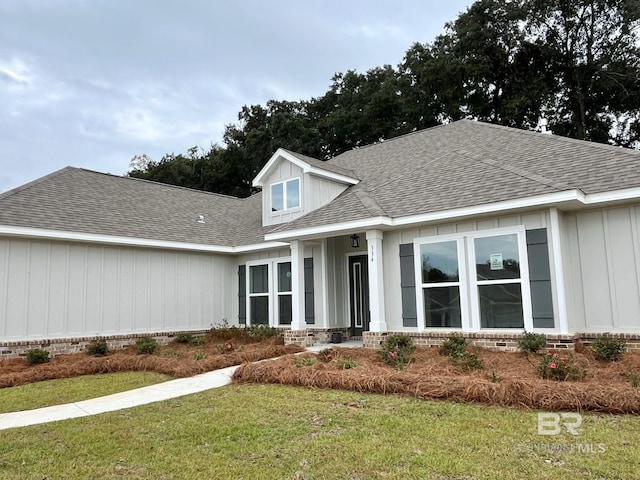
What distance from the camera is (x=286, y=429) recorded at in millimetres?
4867

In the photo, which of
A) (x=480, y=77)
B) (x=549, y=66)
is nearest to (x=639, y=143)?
(x=549, y=66)

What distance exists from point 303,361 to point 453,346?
280 centimetres

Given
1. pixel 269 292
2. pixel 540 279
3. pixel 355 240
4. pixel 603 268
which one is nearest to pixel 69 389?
pixel 269 292

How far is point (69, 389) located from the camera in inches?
301

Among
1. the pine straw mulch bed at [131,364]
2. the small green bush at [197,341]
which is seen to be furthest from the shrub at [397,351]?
the small green bush at [197,341]

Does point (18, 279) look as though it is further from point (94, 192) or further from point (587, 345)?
point (587, 345)

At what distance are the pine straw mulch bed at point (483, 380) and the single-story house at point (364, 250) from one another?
1.25 metres

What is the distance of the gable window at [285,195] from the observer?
13398mm

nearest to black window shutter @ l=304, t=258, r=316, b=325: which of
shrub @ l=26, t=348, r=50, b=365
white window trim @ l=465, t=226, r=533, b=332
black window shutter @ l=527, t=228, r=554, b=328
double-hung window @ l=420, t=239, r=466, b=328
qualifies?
double-hung window @ l=420, t=239, r=466, b=328

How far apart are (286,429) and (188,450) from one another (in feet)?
3.32

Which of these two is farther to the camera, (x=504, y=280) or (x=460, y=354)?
(x=504, y=280)

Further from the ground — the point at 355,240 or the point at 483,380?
the point at 355,240

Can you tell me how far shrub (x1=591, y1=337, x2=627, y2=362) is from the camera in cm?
751

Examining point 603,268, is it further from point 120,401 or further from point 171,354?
point 171,354
